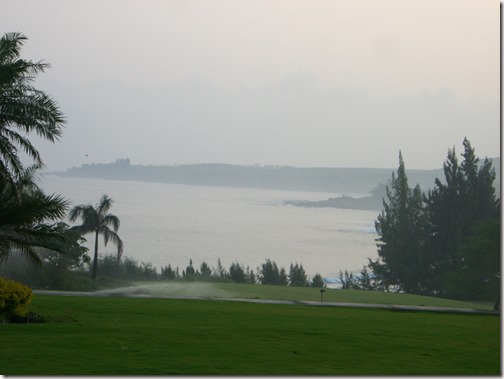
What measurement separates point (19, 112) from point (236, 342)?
713cm

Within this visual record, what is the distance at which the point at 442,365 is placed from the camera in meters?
11.7

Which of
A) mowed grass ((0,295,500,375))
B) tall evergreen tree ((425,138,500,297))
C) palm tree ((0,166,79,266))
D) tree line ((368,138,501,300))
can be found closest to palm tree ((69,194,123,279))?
mowed grass ((0,295,500,375))

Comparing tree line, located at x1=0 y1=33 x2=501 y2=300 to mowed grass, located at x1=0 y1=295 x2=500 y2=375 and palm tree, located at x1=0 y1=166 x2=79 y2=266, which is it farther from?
mowed grass, located at x1=0 y1=295 x2=500 y2=375

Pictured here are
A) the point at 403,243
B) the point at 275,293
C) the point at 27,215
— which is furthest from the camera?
the point at 403,243

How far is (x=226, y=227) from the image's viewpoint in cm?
7519

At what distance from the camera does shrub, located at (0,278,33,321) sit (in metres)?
14.4

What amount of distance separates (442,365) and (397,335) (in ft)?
9.17

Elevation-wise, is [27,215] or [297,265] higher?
[27,215]


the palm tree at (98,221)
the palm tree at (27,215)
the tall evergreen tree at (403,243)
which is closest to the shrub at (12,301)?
the palm tree at (27,215)

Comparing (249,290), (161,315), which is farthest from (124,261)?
(161,315)

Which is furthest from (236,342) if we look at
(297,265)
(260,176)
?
(260,176)

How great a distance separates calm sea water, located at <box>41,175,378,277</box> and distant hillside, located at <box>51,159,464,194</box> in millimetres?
2346

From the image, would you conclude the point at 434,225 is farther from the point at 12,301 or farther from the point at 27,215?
the point at 12,301

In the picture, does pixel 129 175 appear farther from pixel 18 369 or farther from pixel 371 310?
pixel 18 369
